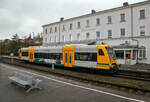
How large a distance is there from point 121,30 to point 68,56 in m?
14.8

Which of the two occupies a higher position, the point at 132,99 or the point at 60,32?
the point at 60,32

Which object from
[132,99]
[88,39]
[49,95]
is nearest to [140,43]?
[88,39]

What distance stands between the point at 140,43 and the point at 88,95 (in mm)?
19905

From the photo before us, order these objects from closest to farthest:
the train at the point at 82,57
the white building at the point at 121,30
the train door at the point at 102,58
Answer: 1. the train door at the point at 102,58
2. the train at the point at 82,57
3. the white building at the point at 121,30

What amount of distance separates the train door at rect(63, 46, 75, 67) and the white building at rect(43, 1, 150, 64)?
11867 millimetres

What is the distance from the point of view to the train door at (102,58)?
38.6ft

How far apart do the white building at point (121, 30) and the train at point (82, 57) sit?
1158 cm

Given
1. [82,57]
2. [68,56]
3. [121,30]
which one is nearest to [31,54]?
[68,56]

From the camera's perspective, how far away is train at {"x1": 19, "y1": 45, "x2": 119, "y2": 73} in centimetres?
1195

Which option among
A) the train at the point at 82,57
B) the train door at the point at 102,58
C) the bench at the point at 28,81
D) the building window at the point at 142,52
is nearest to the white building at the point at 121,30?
the building window at the point at 142,52

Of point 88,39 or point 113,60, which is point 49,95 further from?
point 88,39

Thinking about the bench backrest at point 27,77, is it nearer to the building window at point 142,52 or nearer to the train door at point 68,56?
the train door at point 68,56

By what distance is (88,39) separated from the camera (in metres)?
29.9

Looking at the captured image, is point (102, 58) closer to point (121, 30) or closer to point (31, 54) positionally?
point (31, 54)
